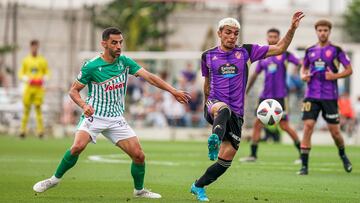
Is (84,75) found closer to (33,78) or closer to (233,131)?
(233,131)

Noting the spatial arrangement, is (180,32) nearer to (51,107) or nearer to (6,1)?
(6,1)

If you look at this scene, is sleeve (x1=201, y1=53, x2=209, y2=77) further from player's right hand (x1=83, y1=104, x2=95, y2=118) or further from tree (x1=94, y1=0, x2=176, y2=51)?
tree (x1=94, y1=0, x2=176, y2=51)

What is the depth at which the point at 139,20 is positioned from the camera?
140 ft

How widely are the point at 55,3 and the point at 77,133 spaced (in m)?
29.1

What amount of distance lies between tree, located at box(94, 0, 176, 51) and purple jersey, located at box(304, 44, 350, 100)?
88.3 feet

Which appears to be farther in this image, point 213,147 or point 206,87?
point 206,87

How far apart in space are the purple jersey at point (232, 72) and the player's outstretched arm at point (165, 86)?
62 cm

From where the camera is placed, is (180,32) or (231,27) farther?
(180,32)

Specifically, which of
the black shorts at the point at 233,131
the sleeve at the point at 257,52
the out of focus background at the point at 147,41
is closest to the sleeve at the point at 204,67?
the sleeve at the point at 257,52

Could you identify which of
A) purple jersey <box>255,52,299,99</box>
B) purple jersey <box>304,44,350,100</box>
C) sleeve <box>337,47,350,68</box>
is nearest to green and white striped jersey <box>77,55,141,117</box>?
purple jersey <box>304,44,350,100</box>

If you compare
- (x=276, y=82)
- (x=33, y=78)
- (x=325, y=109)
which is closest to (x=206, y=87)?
(x=325, y=109)

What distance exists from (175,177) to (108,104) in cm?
328

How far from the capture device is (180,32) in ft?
149

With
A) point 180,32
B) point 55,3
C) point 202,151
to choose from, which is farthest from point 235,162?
point 180,32
